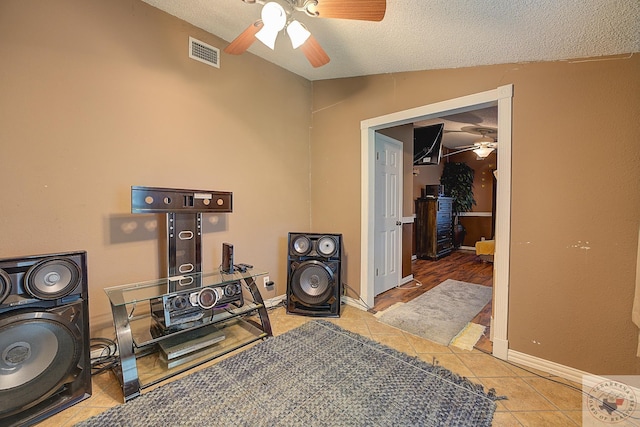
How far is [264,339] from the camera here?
2.06 metres

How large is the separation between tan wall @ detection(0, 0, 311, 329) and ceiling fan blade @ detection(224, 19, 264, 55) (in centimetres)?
70

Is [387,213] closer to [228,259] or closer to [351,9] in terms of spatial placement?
[228,259]

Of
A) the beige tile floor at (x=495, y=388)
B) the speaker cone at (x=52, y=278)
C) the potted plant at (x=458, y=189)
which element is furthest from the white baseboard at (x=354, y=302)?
the potted plant at (x=458, y=189)

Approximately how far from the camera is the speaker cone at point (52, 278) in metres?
1.24

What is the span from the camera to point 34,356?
48.2 inches

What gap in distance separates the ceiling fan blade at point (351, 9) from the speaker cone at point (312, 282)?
6.10 feet

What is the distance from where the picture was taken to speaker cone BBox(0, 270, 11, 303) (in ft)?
3.78

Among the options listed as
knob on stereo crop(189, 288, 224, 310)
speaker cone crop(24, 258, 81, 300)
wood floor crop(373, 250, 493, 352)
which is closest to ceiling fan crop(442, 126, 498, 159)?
wood floor crop(373, 250, 493, 352)

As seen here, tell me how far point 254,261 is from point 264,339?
0.80 meters

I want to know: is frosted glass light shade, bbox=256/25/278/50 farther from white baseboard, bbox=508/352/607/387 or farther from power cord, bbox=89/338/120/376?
white baseboard, bbox=508/352/607/387

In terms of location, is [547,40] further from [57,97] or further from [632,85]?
[57,97]

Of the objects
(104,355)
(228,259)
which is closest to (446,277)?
(228,259)

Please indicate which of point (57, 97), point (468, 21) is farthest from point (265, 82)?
point (468, 21)

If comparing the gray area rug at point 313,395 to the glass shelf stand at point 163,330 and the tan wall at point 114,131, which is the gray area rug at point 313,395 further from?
the tan wall at point 114,131
